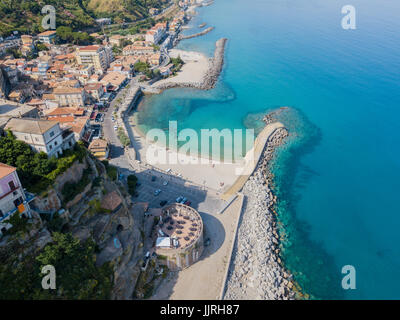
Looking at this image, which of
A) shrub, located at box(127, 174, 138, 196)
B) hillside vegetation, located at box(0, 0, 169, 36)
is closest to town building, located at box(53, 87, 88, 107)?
shrub, located at box(127, 174, 138, 196)

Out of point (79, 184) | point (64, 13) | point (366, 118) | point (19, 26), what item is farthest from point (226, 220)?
point (64, 13)

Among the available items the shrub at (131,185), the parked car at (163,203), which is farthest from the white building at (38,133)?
the parked car at (163,203)

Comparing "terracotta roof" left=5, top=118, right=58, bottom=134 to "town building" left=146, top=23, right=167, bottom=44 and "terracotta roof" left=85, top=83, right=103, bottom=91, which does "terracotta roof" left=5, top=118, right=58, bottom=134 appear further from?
"town building" left=146, top=23, right=167, bottom=44

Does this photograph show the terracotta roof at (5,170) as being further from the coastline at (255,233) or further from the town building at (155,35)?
the town building at (155,35)

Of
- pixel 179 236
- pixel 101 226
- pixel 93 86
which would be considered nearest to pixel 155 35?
pixel 93 86

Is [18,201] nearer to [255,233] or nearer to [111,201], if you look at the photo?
[111,201]

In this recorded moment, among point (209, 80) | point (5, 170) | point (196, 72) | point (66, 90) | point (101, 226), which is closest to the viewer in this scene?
point (5, 170)

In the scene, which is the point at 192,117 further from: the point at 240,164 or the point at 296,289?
the point at 296,289
